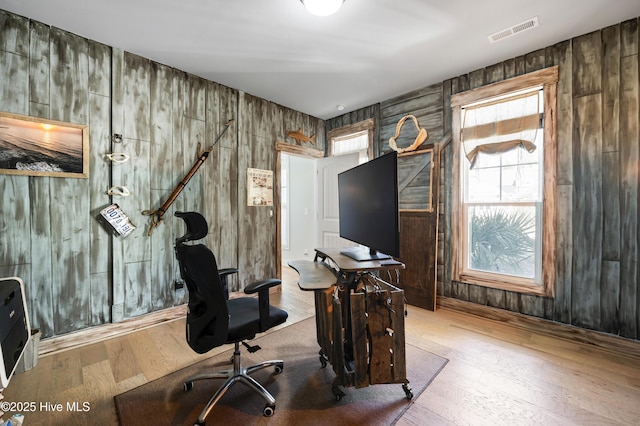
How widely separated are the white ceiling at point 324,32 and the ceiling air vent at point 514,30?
5 cm

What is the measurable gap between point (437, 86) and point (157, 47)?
3.07 meters

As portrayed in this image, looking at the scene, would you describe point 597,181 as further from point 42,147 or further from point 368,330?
point 42,147

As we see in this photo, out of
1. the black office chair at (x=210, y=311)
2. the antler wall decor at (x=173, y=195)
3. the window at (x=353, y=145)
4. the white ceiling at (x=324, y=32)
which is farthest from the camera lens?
the window at (x=353, y=145)

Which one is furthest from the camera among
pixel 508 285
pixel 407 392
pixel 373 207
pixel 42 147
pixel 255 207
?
pixel 255 207

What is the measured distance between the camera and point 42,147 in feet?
7.35

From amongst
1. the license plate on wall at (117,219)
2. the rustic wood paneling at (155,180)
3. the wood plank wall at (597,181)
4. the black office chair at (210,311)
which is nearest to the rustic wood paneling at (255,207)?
the rustic wood paneling at (155,180)

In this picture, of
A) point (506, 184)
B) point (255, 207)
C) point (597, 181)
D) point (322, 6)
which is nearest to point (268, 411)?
point (255, 207)

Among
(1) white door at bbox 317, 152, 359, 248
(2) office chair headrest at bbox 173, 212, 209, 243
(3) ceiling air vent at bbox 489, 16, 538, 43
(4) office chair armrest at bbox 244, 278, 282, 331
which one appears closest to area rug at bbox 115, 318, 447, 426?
(4) office chair armrest at bbox 244, 278, 282, 331

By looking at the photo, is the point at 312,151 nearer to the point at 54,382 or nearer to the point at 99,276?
the point at 99,276

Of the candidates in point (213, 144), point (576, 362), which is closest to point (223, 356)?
point (213, 144)

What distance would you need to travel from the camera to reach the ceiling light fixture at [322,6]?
1896 mm

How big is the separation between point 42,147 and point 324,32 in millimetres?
2553

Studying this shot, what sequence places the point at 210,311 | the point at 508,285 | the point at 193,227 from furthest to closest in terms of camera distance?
the point at 508,285 < the point at 193,227 < the point at 210,311

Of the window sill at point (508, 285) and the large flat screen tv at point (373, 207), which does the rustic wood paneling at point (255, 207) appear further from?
the window sill at point (508, 285)
